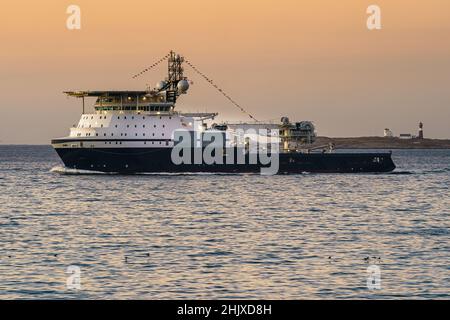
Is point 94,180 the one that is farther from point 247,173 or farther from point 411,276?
point 411,276

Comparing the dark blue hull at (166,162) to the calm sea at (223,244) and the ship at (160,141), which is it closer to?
the ship at (160,141)

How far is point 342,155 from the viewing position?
108m

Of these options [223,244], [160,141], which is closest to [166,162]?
[160,141]

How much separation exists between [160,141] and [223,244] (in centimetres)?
5884

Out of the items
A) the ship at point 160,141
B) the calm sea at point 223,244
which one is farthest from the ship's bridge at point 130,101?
the calm sea at point 223,244

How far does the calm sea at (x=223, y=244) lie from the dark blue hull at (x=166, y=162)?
775 inches

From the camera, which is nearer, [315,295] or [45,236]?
[315,295]

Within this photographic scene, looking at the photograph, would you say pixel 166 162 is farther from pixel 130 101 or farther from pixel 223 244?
pixel 223 244

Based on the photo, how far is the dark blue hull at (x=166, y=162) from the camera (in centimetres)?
9525

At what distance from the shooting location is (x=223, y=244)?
3697 cm

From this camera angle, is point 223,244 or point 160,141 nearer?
point 223,244

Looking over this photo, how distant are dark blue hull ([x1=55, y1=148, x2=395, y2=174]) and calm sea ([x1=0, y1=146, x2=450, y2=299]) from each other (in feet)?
64.6
